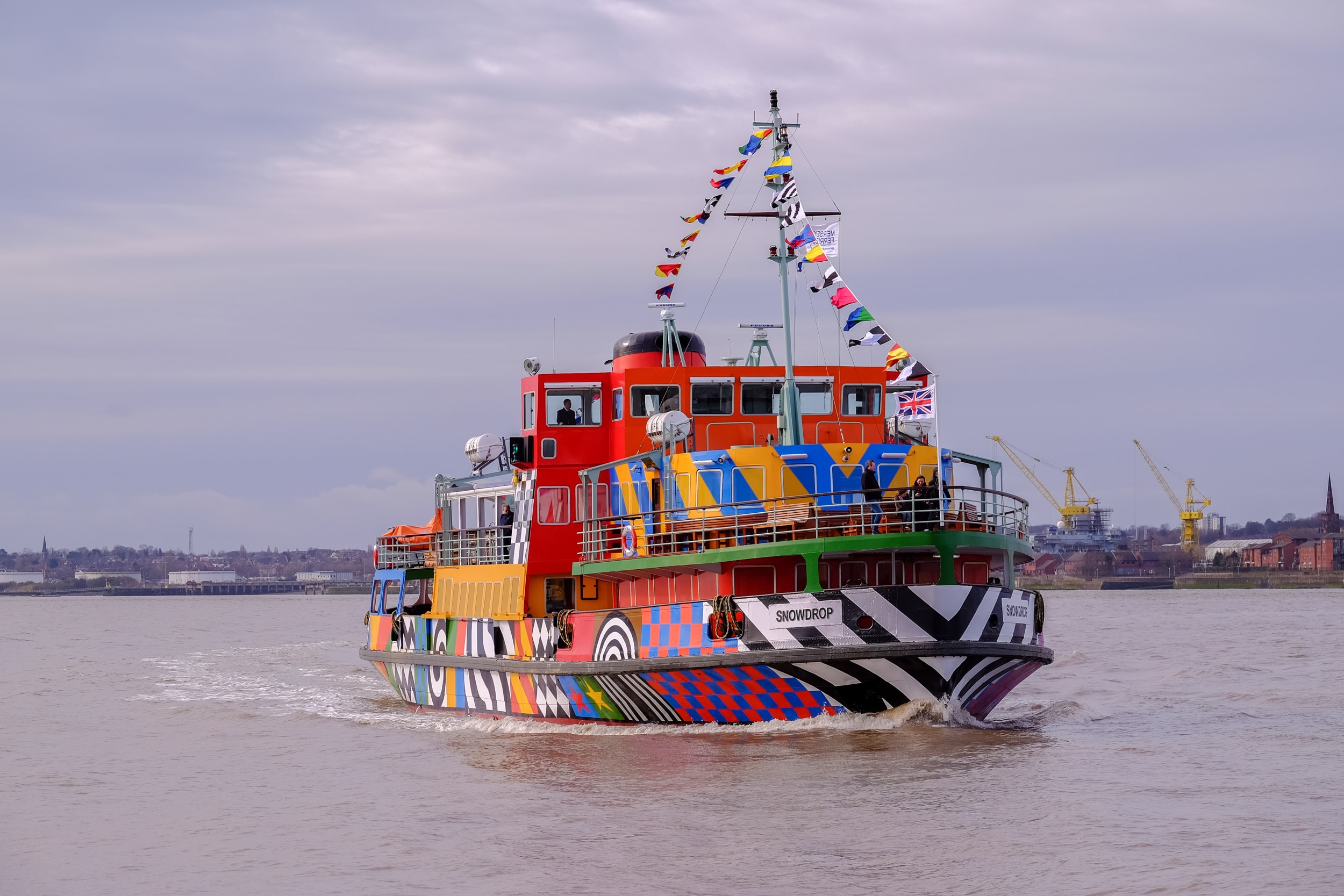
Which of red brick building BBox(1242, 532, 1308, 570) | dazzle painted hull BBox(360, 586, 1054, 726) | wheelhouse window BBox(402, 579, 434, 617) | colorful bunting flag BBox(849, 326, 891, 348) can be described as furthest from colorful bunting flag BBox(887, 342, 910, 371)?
red brick building BBox(1242, 532, 1308, 570)

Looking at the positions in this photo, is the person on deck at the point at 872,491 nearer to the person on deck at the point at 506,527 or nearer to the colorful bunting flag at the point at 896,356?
the colorful bunting flag at the point at 896,356

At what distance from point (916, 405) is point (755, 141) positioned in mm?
5241

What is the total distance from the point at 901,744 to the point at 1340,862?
6.96 meters

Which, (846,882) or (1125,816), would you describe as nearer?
(846,882)

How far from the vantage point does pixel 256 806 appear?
18375mm

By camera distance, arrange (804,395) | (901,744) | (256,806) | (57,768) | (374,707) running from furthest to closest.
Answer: (374,707) → (804,395) → (57,768) → (901,744) → (256,806)

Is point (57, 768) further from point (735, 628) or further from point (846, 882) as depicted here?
point (846, 882)

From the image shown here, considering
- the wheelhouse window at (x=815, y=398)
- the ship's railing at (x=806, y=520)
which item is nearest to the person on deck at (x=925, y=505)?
the ship's railing at (x=806, y=520)

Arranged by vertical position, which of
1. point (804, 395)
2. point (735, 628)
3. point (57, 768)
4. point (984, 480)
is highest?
point (804, 395)

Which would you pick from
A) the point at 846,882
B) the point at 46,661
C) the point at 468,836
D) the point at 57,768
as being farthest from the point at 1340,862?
the point at 46,661

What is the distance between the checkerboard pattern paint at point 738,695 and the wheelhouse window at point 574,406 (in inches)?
224

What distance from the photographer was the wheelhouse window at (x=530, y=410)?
26.0 m

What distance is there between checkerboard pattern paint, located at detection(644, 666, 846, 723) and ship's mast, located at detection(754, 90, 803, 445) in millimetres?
4229

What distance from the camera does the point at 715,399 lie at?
24.9m
